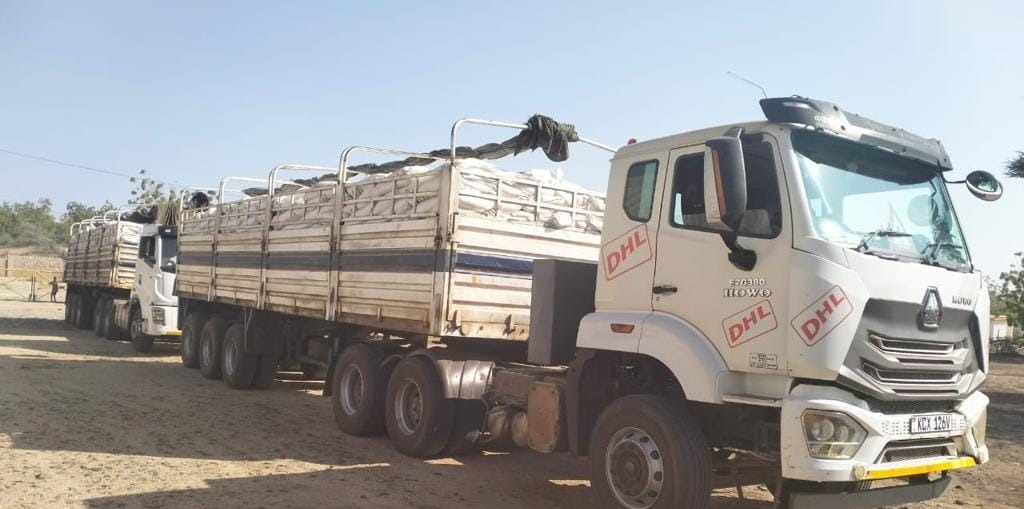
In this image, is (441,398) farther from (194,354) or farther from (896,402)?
(194,354)

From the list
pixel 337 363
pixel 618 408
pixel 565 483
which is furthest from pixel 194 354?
pixel 618 408

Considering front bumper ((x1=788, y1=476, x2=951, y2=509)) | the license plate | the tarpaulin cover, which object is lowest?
front bumper ((x1=788, y1=476, x2=951, y2=509))

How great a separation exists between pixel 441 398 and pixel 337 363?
2184 mm

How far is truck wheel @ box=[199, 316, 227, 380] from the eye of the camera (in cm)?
1318

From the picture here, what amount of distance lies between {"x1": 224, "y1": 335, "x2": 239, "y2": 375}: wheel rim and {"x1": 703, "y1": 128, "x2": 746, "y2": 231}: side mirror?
31.5 ft

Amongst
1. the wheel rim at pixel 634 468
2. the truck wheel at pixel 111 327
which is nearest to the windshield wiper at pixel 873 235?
the wheel rim at pixel 634 468

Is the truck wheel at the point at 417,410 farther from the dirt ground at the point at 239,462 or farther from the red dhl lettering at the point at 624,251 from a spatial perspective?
the red dhl lettering at the point at 624,251

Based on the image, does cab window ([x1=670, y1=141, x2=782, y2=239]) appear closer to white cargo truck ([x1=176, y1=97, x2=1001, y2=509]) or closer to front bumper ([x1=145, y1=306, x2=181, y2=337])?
white cargo truck ([x1=176, y1=97, x2=1001, y2=509])

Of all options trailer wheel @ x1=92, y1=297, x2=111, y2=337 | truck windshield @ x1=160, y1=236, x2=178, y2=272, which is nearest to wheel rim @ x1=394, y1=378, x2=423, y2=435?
truck windshield @ x1=160, y1=236, x2=178, y2=272

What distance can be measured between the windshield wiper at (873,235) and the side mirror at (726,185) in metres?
0.70

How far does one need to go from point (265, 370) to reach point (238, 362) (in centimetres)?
42

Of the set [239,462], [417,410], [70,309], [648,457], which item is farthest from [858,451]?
[70,309]

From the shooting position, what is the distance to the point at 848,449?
428 centimetres

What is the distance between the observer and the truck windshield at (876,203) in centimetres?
462
